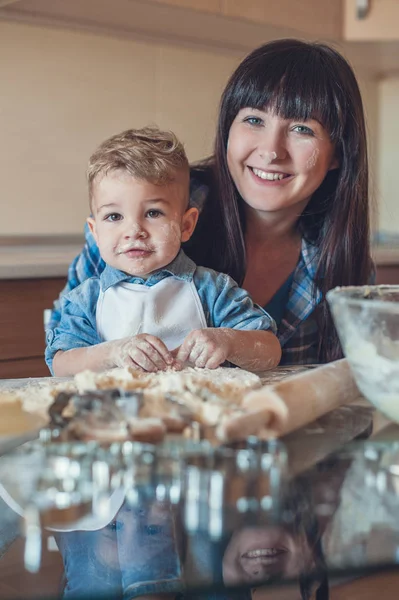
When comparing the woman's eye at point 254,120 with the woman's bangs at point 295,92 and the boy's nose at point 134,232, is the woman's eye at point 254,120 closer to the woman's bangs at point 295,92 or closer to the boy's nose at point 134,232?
the woman's bangs at point 295,92

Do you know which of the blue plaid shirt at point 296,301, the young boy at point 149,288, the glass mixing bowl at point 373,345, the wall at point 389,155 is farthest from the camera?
the wall at point 389,155

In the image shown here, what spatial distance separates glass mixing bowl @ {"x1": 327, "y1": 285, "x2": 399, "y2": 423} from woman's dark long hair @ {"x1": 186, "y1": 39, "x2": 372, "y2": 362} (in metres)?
0.77

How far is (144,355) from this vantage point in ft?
3.43

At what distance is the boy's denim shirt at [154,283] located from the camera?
4.14 ft

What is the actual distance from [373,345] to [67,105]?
216 centimetres

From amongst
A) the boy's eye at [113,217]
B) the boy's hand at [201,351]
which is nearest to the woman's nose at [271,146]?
the boy's eye at [113,217]

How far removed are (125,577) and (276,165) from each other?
1.08 m

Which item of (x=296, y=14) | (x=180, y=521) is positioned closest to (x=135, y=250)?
(x=180, y=521)

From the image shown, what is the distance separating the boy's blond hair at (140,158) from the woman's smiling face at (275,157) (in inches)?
10.2

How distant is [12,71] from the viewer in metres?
2.55

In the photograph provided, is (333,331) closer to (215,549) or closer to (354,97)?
(354,97)

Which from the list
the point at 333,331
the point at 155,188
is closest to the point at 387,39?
the point at 333,331

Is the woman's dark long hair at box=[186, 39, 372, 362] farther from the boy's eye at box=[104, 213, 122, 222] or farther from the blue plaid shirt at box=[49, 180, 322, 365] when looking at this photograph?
the boy's eye at box=[104, 213, 122, 222]

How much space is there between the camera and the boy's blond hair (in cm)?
119
